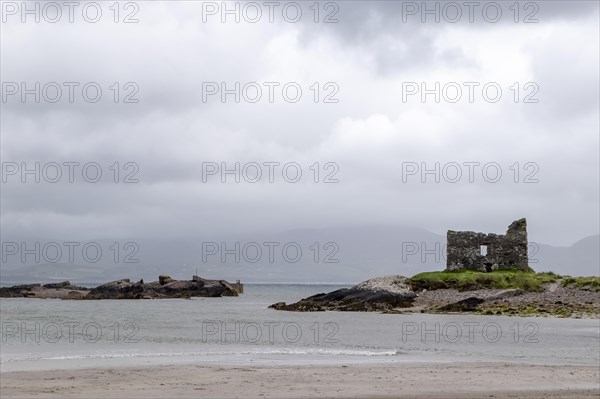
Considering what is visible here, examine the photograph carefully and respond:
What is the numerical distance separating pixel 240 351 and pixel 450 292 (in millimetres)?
35560

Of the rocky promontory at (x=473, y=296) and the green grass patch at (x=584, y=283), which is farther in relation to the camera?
the green grass patch at (x=584, y=283)

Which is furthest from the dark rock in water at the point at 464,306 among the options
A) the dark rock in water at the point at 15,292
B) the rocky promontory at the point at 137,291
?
the dark rock in water at the point at 15,292

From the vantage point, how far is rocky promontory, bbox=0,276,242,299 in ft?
386

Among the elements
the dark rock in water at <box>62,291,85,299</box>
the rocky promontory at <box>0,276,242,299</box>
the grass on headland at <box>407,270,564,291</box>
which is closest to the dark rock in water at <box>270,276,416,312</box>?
the grass on headland at <box>407,270,564,291</box>

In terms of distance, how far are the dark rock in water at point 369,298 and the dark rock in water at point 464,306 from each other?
4.98 metres

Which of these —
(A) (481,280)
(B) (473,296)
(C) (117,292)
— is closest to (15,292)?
(C) (117,292)

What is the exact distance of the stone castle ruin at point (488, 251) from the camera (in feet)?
250

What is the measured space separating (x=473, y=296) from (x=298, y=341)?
27011 millimetres

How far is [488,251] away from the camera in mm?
76625

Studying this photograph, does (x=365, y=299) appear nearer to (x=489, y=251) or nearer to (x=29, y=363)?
(x=489, y=251)

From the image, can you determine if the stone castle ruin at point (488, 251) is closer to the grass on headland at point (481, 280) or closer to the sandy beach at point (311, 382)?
the grass on headland at point (481, 280)

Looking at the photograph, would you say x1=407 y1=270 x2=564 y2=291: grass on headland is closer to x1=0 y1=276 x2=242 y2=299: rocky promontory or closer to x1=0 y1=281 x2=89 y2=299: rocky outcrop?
x1=0 y1=276 x2=242 y2=299: rocky promontory

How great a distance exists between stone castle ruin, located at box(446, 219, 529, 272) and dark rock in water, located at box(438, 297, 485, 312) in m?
14.3

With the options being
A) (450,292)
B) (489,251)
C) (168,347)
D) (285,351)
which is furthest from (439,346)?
(489,251)
